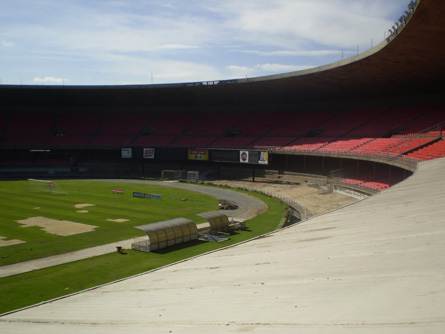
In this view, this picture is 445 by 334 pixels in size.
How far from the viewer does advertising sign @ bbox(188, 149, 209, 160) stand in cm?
5808

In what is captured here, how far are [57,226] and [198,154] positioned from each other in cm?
3200

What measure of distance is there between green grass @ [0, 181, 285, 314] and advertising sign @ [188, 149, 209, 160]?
107ft

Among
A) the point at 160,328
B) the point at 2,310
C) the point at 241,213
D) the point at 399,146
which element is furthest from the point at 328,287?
the point at 399,146

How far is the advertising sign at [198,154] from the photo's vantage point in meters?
58.1

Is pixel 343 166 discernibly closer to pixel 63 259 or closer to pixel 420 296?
pixel 63 259

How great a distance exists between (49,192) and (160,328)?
149 feet

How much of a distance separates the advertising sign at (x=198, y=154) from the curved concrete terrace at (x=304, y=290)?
4949 cm

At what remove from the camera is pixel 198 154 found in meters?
58.8

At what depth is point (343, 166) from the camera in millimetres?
47844

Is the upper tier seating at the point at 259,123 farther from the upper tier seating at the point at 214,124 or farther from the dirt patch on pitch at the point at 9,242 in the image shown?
the dirt patch on pitch at the point at 9,242

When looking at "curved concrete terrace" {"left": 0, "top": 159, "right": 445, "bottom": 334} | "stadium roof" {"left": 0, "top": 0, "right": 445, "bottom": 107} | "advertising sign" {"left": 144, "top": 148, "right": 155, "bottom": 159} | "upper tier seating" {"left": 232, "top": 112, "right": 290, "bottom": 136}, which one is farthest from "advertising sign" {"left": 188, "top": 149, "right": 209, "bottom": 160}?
"curved concrete terrace" {"left": 0, "top": 159, "right": 445, "bottom": 334}

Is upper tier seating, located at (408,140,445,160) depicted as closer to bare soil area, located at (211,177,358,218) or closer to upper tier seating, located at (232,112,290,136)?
bare soil area, located at (211,177,358,218)

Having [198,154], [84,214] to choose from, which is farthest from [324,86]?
Answer: [84,214]

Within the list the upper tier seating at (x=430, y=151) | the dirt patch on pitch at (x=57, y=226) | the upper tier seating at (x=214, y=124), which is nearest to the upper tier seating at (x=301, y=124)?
the upper tier seating at (x=214, y=124)
